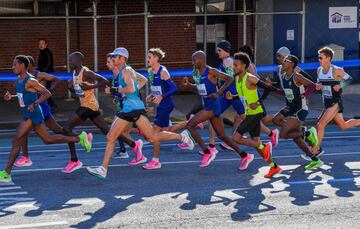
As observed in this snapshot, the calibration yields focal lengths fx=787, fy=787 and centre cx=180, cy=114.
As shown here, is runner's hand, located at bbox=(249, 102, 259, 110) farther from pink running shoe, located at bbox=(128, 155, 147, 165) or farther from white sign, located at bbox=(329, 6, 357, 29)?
white sign, located at bbox=(329, 6, 357, 29)

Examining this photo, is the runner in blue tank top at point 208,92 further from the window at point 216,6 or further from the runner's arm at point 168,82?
the window at point 216,6

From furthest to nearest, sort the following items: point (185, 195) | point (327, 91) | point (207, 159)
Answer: point (327, 91) < point (207, 159) < point (185, 195)

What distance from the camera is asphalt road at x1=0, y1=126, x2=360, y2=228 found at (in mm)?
8461

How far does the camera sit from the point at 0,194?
9.84 meters

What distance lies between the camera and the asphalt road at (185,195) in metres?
8.46

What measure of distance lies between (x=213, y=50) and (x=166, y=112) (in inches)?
399

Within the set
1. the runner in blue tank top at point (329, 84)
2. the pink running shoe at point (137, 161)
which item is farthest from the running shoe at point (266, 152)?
the pink running shoe at point (137, 161)

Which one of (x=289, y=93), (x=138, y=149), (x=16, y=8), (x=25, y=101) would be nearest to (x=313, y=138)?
(x=289, y=93)

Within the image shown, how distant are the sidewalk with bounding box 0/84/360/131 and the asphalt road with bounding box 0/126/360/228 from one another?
4.26 m

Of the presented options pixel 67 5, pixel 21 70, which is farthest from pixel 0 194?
pixel 67 5

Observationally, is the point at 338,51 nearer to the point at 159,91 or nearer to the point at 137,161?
the point at 159,91

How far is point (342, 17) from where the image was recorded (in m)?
21.8

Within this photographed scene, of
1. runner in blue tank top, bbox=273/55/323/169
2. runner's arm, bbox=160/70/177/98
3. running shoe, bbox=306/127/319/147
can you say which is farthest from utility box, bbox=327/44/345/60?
runner's arm, bbox=160/70/177/98

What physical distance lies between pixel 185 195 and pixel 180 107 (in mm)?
9572
